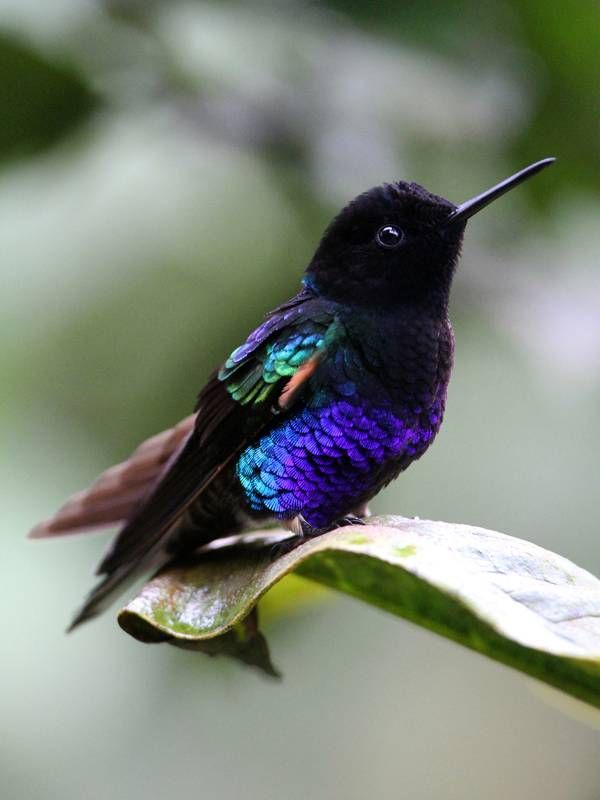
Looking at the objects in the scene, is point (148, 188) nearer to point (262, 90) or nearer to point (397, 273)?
point (262, 90)

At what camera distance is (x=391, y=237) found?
2410 mm

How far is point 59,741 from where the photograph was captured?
9.84 ft

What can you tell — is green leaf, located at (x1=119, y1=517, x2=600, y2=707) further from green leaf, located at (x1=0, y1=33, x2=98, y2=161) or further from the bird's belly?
green leaf, located at (x1=0, y1=33, x2=98, y2=161)

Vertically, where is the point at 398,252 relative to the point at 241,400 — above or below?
above

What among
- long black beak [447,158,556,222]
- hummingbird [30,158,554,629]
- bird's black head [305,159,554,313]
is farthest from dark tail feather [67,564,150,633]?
long black beak [447,158,556,222]

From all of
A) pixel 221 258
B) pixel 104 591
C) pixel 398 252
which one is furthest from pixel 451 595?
pixel 221 258

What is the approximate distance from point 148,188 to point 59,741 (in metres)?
1.83

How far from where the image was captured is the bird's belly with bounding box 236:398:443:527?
226cm

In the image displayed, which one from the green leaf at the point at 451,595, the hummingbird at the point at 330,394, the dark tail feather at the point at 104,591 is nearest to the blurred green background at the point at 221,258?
the dark tail feather at the point at 104,591

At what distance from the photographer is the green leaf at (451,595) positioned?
1.29 m

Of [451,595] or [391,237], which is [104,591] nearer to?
[391,237]


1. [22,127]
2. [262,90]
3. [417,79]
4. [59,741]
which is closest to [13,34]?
[22,127]

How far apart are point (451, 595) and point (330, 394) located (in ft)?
3.30

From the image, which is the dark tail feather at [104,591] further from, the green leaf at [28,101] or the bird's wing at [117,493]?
the green leaf at [28,101]
